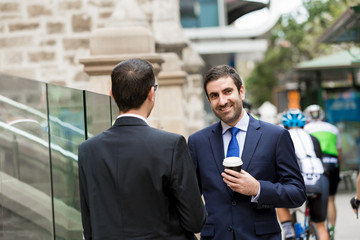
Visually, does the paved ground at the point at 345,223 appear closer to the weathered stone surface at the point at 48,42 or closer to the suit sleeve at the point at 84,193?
the weathered stone surface at the point at 48,42

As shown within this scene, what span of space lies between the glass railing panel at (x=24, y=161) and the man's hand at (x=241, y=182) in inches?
49.3

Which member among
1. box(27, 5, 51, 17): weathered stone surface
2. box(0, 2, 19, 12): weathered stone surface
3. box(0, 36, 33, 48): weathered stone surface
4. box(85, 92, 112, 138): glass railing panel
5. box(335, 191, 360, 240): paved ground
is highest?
box(0, 2, 19, 12): weathered stone surface

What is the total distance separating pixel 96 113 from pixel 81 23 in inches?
248

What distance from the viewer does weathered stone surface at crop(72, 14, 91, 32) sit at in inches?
425

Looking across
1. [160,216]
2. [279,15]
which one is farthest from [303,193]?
[279,15]

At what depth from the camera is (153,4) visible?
1043cm

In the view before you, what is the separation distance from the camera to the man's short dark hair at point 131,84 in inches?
111

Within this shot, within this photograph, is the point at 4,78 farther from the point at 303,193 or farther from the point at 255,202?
the point at 303,193

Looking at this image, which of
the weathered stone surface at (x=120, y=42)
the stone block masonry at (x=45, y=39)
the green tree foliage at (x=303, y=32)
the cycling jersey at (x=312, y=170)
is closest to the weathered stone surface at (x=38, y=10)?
the stone block masonry at (x=45, y=39)

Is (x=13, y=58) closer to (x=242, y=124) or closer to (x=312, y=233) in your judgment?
(x=312, y=233)

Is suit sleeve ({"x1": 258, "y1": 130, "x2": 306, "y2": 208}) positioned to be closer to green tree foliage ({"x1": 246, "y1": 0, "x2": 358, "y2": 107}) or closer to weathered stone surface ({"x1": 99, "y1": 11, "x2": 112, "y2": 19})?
weathered stone surface ({"x1": 99, "y1": 11, "x2": 112, "y2": 19})

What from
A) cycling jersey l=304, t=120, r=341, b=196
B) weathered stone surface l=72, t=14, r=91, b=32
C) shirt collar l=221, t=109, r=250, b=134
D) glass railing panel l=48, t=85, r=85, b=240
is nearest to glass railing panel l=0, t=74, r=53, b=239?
glass railing panel l=48, t=85, r=85, b=240

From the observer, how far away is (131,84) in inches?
111

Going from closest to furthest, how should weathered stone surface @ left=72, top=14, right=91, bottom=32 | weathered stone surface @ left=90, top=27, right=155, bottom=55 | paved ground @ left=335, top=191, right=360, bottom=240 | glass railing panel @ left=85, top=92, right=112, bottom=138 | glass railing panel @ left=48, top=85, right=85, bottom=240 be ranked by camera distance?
glass railing panel @ left=48, top=85, right=85, bottom=240, glass railing panel @ left=85, top=92, right=112, bottom=138, weathered stone surface @ left=90, top=27, right=155, bottom=55, paved ground @ left=335, top=191, right=360, bottom=240, weathered stone surface @ left=72, top=14, right=91, bottom=32
